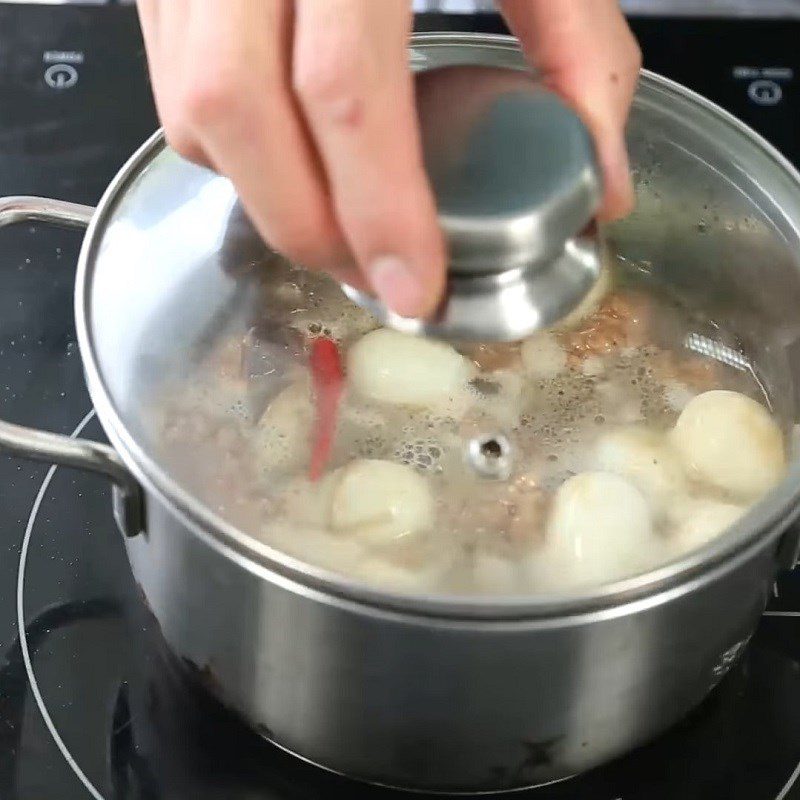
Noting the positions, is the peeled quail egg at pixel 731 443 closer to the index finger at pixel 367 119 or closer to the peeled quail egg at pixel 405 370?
the peeled quail egg at pixel 405 370

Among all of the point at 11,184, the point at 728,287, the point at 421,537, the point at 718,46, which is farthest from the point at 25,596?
the point at 718,46

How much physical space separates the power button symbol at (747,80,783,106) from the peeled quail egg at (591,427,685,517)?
0.55 metres

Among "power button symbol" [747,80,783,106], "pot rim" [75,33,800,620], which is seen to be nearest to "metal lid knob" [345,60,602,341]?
"pot rim" [75,33,800,620]

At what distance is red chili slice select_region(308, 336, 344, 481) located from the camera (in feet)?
2.45

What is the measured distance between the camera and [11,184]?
1.09 m

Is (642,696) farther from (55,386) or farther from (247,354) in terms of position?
(55,386)

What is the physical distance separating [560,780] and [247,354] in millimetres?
350

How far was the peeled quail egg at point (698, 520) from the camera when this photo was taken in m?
0.68

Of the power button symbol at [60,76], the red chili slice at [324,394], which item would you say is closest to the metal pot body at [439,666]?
the red chili slice at [324,394]

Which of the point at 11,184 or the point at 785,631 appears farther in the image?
the point at 11,184

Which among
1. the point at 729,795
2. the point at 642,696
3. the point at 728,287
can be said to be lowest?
the point at 729,795

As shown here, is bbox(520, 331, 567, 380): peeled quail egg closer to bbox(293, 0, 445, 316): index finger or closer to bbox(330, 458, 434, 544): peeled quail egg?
bbox(330, 458, 434, 544): peeled quail egg

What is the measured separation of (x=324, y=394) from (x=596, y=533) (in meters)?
0.21

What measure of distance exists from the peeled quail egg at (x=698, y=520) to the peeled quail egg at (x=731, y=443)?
0.02 m
